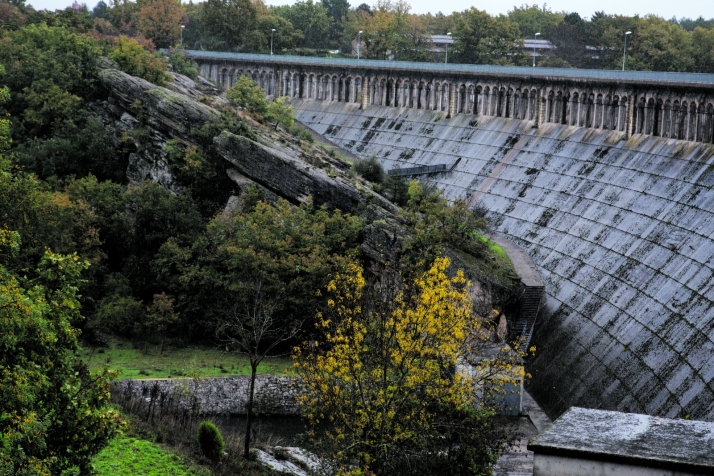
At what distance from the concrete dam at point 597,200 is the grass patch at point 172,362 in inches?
503

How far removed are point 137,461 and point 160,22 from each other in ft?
315

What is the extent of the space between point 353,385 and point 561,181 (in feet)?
111

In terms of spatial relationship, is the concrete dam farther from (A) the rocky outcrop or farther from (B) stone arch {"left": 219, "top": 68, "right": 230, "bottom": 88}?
(B) stone arch {"left": 219, "top": 68, "right": 230, "bottom": 88}

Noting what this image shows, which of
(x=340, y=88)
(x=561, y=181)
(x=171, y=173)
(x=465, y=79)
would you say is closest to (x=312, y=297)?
(x=171, y=173)

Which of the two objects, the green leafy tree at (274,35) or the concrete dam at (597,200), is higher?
the green leafy tree at (274,35)

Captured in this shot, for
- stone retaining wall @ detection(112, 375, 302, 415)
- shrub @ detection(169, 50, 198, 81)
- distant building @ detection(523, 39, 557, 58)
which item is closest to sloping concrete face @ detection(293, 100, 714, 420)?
stone retaining wall @ detection(112, 375, 302, 415)

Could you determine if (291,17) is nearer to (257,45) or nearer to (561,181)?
(257,45)

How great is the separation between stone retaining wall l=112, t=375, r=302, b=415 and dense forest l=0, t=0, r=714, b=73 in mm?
61861

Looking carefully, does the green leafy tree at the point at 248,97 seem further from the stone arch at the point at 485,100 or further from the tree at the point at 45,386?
the tree at the point at 45,386

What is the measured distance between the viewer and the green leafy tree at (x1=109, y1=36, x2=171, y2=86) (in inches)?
2889

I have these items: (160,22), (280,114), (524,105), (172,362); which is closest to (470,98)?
(524,105)

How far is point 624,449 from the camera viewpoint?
893 inches

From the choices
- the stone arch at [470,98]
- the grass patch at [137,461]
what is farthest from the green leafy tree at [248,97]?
the grass patch at [137,461]

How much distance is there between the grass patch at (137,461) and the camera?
111 feet
